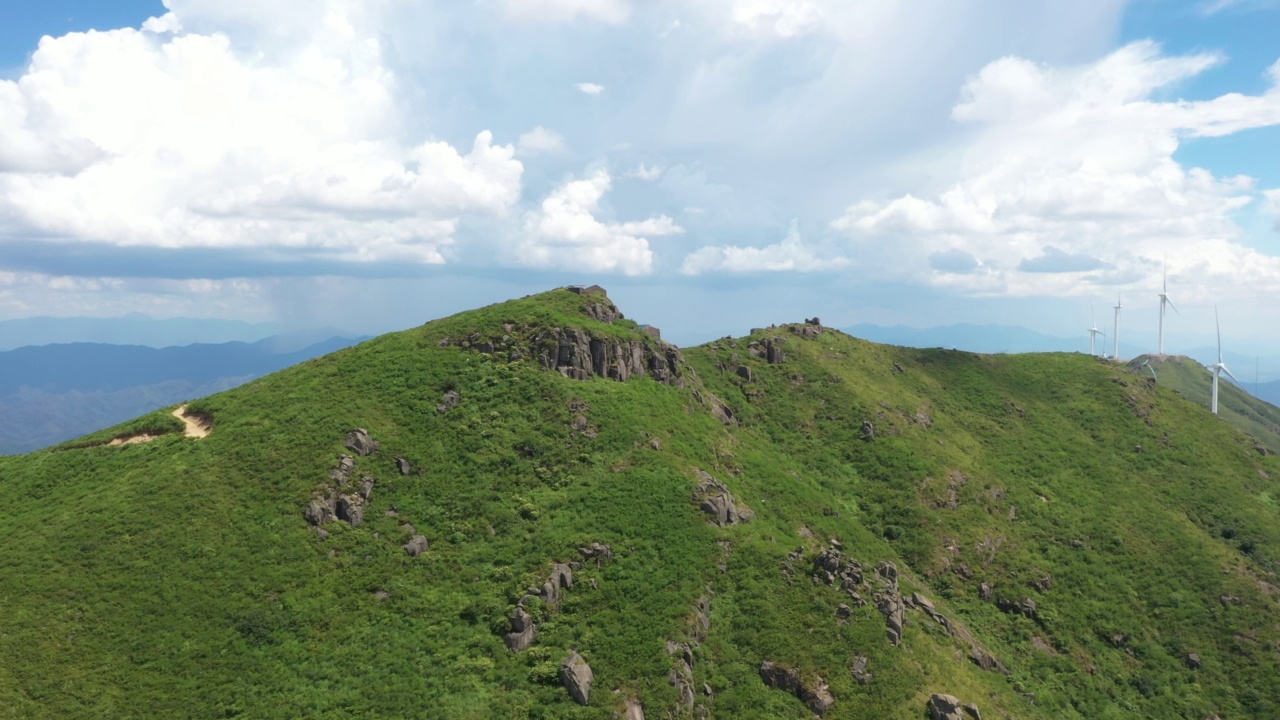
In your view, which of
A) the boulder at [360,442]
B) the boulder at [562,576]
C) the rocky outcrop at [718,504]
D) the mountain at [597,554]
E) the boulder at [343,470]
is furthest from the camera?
the boulder at [360,442]

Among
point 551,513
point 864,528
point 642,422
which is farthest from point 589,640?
point 864,528

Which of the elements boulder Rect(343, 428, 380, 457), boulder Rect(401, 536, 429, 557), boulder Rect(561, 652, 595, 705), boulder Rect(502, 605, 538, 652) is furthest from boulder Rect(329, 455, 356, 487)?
boulder Rect(561, 652, 595, 705)

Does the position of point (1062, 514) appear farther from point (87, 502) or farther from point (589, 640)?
point (87, 502)

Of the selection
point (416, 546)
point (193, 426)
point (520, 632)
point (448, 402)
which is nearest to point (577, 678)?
point (520, 632)

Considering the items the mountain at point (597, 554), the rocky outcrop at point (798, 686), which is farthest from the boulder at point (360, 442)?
the rocky outcrop at point (798, 686)

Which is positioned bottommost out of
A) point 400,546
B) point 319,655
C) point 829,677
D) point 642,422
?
point 829,677

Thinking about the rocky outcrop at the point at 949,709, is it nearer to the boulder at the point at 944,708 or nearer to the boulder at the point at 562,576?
the boulder at the point at 944,708
